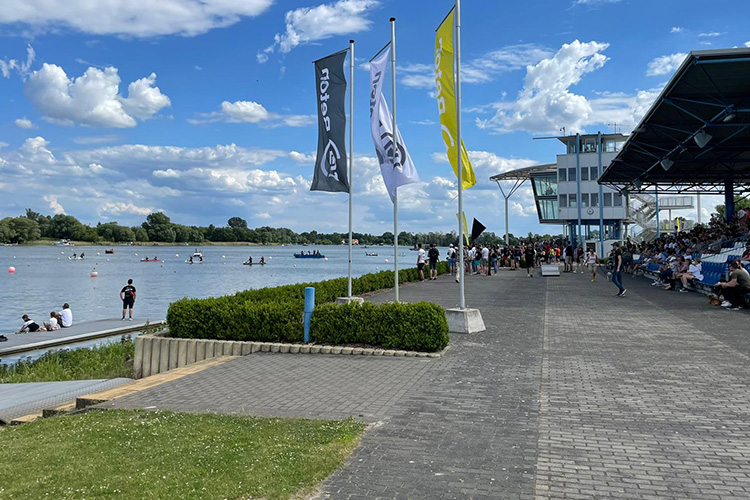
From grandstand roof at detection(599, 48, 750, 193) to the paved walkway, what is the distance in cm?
822

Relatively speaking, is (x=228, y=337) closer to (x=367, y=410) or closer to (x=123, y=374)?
(x=123, y=374)

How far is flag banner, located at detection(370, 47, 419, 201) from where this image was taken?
14219mm

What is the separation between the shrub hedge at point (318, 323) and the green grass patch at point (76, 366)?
8.77ft

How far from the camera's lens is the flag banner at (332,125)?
49.7ft

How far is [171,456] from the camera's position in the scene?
516 centimetres

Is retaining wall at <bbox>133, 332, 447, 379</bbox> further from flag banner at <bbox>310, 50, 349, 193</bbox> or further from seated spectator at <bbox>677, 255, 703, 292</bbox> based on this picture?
seated spectator at <bbox>677, 255, 703, 292</bbox>

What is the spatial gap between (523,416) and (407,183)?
8.53 meters

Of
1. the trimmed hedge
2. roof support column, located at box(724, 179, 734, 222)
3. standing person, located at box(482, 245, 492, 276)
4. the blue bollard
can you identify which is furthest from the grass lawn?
roof support column, located at box(724, 179, 734, 222)

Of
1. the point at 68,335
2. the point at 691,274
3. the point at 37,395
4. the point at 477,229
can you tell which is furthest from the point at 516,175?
the point at 37,395

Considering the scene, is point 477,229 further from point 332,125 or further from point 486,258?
point 332,125

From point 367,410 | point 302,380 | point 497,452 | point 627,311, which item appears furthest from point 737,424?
point 627,311

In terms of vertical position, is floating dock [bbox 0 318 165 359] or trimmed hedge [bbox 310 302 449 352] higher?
trimmed hedge [bbox 310 302 449 352]

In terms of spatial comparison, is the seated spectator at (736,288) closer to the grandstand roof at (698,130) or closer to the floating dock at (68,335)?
the grandstand roof at (698,130)

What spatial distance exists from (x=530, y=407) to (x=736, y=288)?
39.6ft
